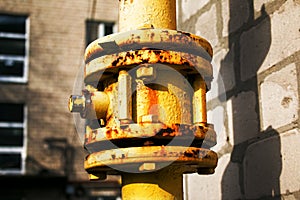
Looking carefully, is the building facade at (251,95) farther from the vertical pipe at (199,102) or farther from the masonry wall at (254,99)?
the vertical pipe at (199,102)

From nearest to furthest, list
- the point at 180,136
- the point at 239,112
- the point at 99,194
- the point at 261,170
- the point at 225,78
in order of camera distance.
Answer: the point at 180,136 < the point at 261,170 < the point at 239,112 < the point at 225,78 < the point at 99,194

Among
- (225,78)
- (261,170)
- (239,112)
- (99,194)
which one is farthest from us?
(99,194)

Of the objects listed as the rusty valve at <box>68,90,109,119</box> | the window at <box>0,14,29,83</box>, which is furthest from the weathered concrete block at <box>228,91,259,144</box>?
the window at <box>0,14,29,83</box>

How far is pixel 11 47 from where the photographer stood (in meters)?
9.94

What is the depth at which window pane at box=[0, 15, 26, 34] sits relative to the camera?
9.89 m

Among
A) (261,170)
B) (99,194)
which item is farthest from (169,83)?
(99,194)

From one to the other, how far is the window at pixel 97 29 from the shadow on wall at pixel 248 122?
8.61 meters

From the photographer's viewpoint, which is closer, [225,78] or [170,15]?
[170,15]

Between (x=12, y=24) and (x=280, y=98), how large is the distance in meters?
8.99

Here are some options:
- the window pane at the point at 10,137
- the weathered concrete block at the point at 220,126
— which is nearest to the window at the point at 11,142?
the window pane at the point at 10,137

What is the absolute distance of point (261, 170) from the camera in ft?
4.82

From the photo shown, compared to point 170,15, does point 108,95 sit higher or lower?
lower

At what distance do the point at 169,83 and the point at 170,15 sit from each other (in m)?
0.18

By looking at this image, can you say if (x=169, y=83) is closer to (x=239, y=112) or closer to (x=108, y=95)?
(x=108, y=95)
